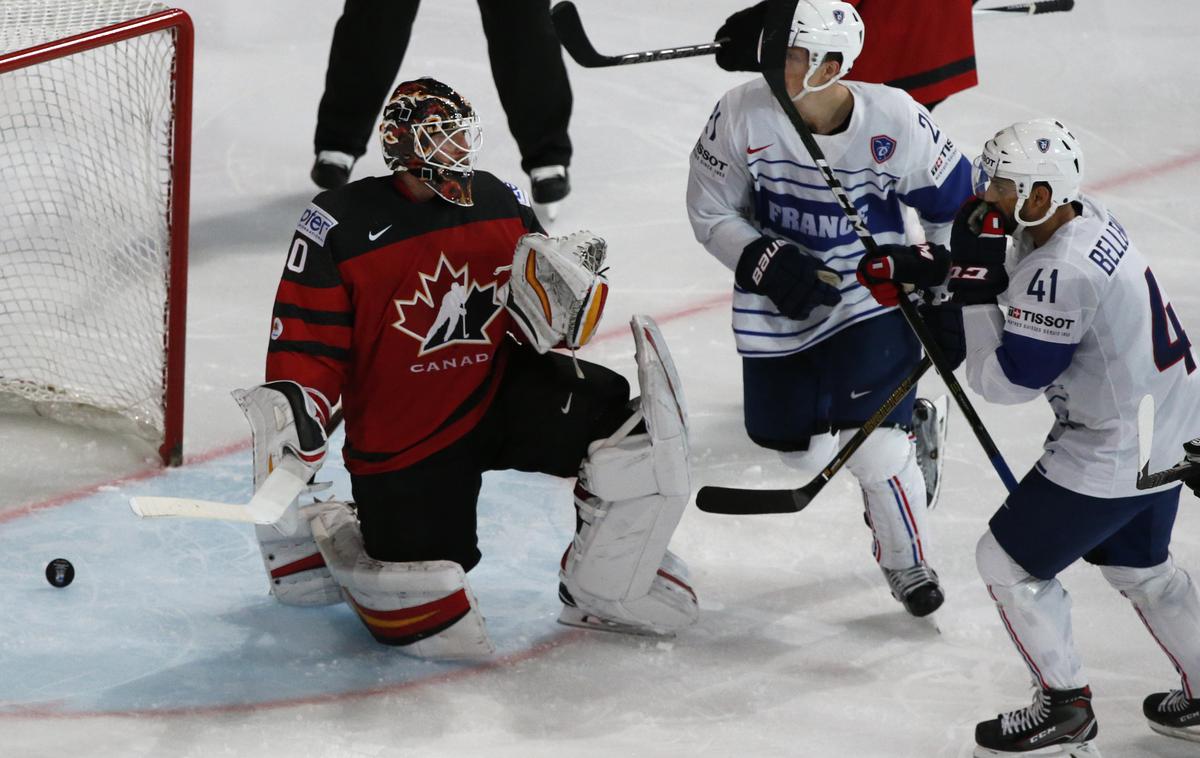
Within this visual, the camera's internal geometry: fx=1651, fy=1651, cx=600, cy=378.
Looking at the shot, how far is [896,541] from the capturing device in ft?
9.57

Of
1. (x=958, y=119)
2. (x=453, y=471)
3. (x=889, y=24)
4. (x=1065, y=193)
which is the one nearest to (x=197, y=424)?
(x=453, y=471)

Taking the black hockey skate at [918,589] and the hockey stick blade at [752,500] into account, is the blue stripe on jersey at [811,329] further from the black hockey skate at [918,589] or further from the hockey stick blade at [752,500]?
the black hockey skate at [918,589]

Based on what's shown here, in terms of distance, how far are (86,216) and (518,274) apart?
1752 mm

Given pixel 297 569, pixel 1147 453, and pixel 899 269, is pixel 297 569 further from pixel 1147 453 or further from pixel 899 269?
pixel 1147 453

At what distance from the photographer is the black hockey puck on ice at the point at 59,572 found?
2.94 metres

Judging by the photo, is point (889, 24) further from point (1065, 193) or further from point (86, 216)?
point (86, 216)

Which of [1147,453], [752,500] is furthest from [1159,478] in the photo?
[752,500]

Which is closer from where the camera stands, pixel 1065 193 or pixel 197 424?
pixel 1065 193

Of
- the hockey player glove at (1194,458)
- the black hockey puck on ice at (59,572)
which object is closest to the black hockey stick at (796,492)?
the hockey player glove at (1194,458)

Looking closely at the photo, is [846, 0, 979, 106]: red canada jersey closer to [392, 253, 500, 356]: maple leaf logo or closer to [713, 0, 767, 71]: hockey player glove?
[713, 0, 767, 71]: hockey player glove

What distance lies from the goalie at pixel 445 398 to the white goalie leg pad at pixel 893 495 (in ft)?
1.18

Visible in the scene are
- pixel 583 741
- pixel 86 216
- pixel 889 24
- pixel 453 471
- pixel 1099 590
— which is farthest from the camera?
pixel 86 216

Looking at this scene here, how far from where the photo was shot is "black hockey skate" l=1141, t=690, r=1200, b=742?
2512 millimetres

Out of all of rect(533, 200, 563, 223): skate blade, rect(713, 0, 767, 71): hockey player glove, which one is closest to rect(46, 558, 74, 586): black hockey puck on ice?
rect(713, 0, 767, 71): hockey player glove
